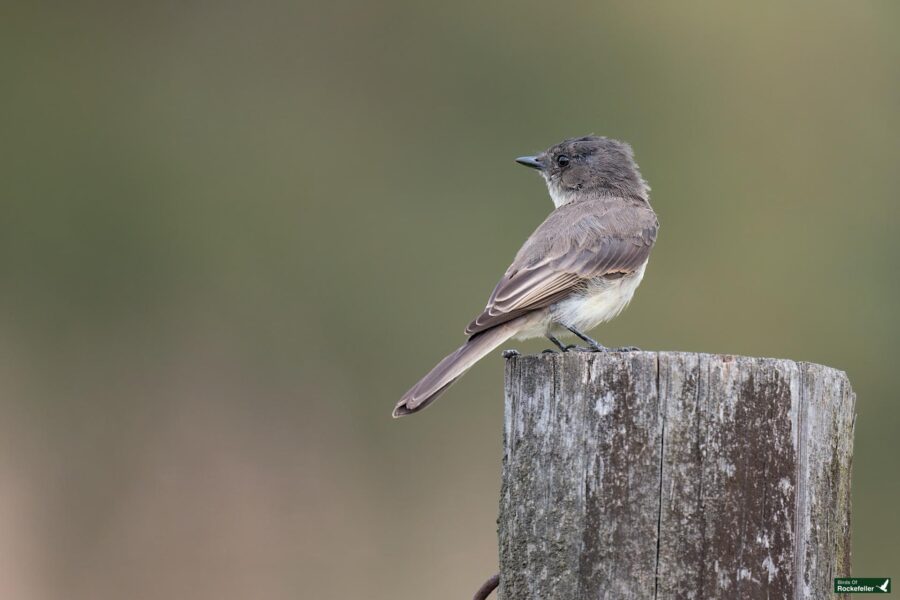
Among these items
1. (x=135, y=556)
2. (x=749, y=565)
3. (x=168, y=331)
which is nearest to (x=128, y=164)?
(x=168, y=331)

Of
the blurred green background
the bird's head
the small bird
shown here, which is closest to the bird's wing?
the small bird

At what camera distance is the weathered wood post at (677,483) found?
3.47m

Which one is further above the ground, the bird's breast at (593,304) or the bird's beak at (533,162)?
the bird's beak at (533,162)

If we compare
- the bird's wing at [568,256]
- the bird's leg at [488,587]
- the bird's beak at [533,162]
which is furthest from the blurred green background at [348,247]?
the bird's leg at [488,587]

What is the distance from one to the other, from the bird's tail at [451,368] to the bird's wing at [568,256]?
6cm

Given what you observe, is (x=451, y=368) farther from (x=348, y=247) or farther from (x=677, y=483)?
(x=348, y=247)

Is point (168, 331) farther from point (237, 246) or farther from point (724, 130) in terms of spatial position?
point (724, 130)

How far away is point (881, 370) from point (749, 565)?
27.7 feet

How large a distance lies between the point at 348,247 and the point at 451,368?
→ 7.13 m

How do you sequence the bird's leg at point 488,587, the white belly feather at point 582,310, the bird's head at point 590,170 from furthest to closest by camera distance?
the bird's head at point 590,170 → the white belly feather at point 582,310 → the bird's leg at point 488,587

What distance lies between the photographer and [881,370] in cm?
1124

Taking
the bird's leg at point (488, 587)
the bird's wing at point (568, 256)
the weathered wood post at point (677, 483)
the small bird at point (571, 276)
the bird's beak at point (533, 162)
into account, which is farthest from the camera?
the bird's beak at point (533, 162)

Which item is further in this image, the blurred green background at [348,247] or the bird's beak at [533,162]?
the blurred green background at [348,247]

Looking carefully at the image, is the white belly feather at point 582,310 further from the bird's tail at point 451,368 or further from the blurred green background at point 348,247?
the blurred green background at point 348,247
